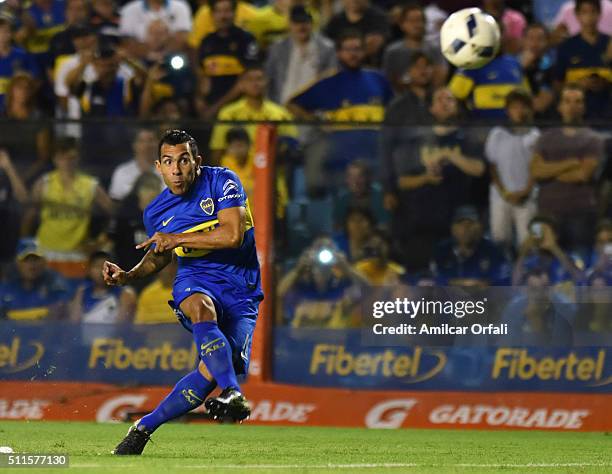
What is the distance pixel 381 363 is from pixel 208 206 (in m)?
3.23

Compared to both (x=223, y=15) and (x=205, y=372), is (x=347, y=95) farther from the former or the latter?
(x=205, y=372)

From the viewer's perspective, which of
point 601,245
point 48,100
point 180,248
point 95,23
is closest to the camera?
point 180,248

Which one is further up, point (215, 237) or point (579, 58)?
point (579, 58)

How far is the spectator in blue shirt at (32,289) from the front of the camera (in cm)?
1012

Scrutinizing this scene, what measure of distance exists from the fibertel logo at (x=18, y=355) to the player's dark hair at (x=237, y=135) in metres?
2.27

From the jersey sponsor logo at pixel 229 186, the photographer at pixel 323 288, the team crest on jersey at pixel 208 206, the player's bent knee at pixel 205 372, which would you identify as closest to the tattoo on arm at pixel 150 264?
the team crest on jersey at pixel 208 206

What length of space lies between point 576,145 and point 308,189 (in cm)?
219

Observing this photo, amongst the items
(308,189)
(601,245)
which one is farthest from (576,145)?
(308,189)

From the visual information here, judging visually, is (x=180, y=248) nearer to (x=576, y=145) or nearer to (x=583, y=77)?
(x=576, y=145)

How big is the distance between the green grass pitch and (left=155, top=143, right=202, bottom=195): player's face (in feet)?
5.19

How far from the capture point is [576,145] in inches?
402

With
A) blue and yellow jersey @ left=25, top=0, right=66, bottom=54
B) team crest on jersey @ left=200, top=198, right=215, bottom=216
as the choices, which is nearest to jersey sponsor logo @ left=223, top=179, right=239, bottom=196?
team crest on jersey @ left=200, top=198, right=215, bottom=216

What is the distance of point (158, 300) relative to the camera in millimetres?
10195

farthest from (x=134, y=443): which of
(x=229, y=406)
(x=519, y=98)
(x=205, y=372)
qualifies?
(x=519, y=98)
